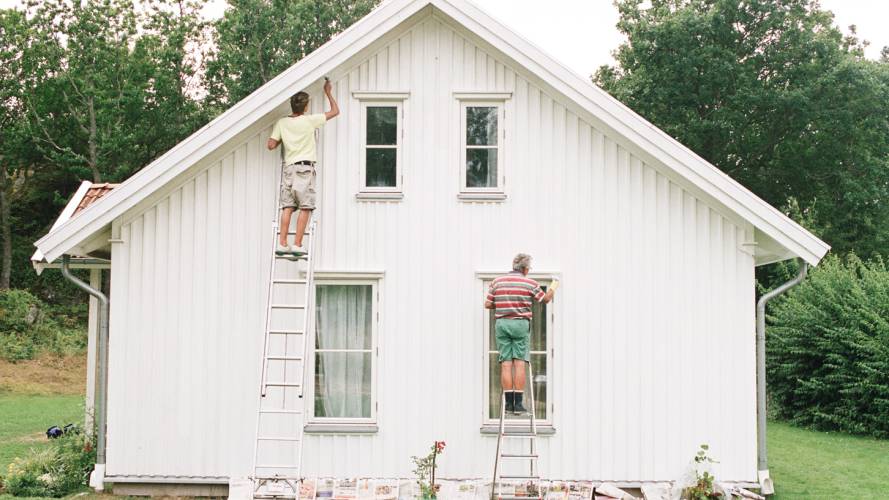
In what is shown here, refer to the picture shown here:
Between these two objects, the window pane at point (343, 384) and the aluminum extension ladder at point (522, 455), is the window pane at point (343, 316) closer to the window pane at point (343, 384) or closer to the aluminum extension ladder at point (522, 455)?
the window pane at point (343, 384)

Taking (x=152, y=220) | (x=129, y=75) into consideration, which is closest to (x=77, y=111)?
(x=129, y=75)

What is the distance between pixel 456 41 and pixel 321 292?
3397mm

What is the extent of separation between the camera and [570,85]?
1042 cm

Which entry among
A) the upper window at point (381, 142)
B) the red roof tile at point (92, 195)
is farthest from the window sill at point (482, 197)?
the red roof tile at point (92, 195)

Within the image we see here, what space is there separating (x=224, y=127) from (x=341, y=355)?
294cm

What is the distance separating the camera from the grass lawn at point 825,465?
11.7 m

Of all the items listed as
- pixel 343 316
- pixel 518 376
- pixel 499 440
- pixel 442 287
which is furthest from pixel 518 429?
pixel 343 316

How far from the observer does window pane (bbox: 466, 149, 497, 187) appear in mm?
A: 11047

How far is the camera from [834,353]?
18.0 meters

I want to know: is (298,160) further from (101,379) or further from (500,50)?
(101,379)

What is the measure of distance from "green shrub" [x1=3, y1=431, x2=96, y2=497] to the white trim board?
2.56 m

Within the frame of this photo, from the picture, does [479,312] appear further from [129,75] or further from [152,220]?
[129,75]

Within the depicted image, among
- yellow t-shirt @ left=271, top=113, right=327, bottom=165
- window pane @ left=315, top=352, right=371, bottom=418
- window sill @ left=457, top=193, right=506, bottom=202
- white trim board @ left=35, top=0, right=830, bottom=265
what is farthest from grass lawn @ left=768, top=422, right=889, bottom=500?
yellow t-shirt @ left=271, top=113, right=327, bottom=165

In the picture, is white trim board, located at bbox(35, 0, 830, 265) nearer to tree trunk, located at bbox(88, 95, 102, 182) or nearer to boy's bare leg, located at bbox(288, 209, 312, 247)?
boy's bare leg, located at bbox(288, 209, 312, 247)
